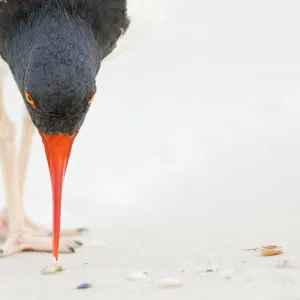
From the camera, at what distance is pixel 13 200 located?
455cm

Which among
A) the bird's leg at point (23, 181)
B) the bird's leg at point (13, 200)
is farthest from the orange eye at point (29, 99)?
the bird's leg at point (23, 181)

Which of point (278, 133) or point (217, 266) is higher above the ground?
point (278, 133)

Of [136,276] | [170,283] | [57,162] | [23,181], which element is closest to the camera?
[170,283]

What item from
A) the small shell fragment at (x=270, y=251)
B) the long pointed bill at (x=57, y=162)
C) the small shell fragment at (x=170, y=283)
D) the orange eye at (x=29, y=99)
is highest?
the orange eye at (x=29, y=99)

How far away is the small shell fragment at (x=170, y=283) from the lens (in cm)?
318

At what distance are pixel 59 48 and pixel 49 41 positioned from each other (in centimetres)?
9

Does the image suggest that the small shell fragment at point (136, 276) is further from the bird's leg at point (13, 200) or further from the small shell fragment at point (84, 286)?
the bird's leg at point (13, 200)

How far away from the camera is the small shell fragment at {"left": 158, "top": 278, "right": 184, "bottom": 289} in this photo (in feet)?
10.4

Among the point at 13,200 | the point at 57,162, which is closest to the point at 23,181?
the point at 13,200

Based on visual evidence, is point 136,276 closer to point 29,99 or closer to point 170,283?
point 170,283

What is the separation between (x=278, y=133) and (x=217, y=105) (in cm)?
89

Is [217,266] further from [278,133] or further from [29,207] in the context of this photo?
[278,133]

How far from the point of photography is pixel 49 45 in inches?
134

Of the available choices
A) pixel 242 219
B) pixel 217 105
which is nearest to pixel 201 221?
pixel 242 219
